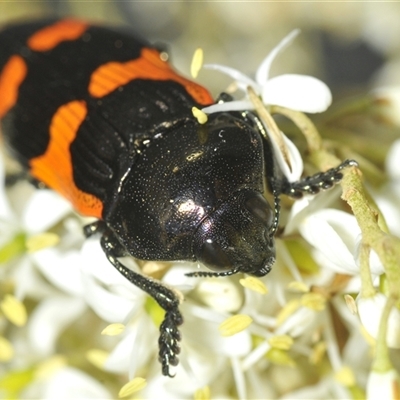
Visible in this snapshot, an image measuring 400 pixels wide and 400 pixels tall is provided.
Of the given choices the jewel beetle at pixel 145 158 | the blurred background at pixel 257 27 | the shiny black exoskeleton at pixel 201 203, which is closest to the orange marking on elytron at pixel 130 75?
the jewel beetle at pixel 145 158

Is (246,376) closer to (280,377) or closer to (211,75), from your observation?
(280,377)

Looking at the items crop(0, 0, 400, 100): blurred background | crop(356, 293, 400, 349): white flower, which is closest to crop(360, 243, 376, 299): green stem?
crop(356, 293, 400, 349): white flower

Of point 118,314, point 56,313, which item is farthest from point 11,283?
point 118,314

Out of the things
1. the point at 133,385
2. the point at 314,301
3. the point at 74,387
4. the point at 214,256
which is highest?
the point at 214,256

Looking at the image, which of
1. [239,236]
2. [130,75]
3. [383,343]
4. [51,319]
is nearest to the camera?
[383,343]

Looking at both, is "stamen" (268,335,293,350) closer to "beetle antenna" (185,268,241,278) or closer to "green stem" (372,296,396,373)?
"beetle antenna" (185,268,241,278)

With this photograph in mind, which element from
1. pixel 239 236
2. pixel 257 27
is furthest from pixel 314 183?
pixel 257 27

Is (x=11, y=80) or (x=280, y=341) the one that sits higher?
(x=11, y=80)

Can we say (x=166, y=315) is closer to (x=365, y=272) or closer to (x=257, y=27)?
(x=365, y=272)
